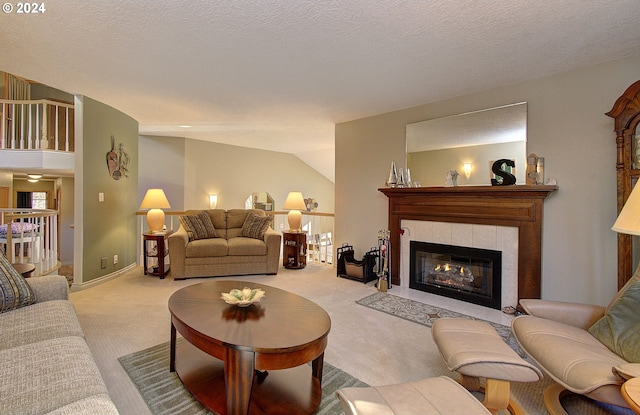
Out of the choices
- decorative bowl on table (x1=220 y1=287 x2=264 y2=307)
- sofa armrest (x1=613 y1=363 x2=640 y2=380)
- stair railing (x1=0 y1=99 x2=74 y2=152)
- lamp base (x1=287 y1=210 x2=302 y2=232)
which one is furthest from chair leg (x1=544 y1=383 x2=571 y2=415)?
stair railing (x1=0 y1=99 x2=74 y2=152)

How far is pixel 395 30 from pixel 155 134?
5.86 m

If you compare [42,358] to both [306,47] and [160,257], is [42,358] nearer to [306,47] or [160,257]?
[306,47]

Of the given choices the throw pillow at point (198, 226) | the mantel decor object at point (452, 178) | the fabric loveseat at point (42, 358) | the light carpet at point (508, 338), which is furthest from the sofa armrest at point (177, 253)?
the mantel decor object at point (452, 178)

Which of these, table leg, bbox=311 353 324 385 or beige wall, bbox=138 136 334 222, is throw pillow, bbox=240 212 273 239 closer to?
beige wall, bbox=138 136 334 222

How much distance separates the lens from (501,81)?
317 cm

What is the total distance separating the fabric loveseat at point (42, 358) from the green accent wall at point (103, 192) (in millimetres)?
2146

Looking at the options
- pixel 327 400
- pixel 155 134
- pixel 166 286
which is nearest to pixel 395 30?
pixel 327 400

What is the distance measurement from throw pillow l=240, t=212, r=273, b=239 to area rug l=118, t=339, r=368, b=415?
106 inches

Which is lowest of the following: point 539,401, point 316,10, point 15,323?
point 539,401

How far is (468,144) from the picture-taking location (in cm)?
356

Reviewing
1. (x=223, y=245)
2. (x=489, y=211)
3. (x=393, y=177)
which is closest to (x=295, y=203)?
(x=223, y=245)

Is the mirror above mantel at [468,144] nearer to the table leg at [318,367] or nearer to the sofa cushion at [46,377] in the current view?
the table leg at [318,367]

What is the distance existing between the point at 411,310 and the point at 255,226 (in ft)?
9.18

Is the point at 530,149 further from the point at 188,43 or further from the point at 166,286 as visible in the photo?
the point at 166,286
